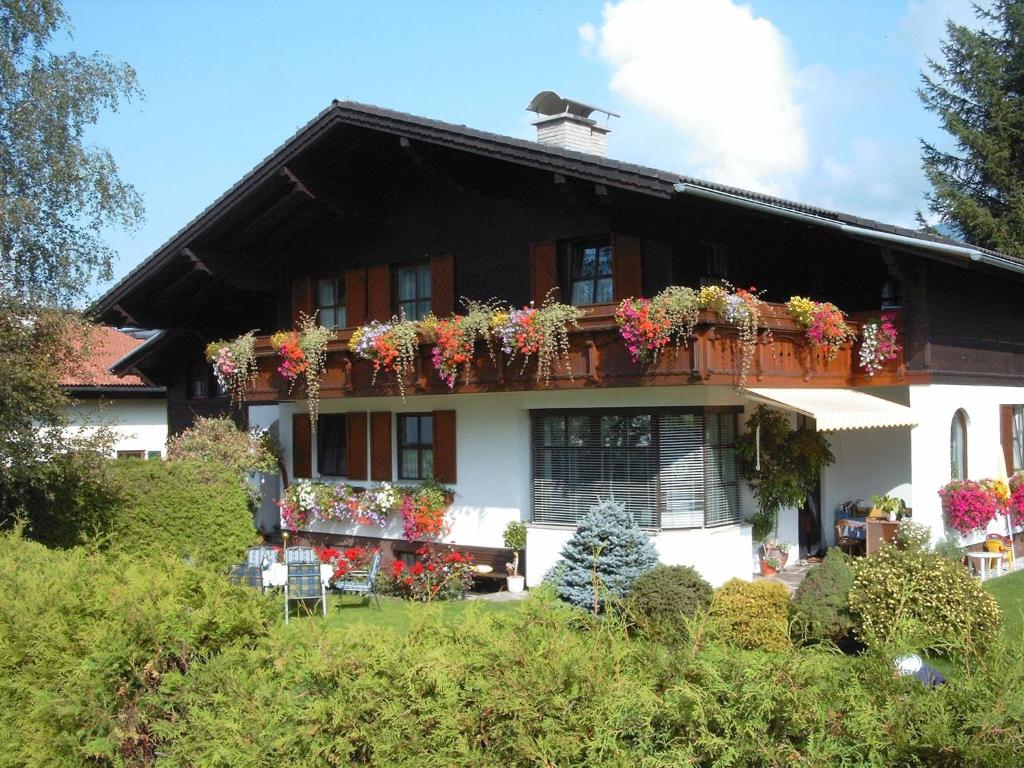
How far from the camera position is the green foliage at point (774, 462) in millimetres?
15258

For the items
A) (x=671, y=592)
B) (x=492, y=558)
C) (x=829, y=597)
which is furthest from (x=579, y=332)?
(x=829, y=597)

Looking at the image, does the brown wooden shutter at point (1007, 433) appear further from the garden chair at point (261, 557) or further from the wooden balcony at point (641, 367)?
the garden chair at point (261, 557)

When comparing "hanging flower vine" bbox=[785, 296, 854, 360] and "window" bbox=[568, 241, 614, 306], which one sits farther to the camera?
"window" bbox=[568, 241, 614, 306]

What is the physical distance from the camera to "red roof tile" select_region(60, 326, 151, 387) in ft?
46.3

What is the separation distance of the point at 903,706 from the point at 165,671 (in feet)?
14.6

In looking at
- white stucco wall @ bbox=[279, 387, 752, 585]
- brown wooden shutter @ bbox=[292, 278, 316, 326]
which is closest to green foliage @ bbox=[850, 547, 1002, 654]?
white stucco wall @ bbox=[279, 387, 752, 585]

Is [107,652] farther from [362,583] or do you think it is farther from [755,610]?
[362,583]

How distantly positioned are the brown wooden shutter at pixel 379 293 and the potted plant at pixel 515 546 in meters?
4.49

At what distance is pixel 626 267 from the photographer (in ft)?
48.6

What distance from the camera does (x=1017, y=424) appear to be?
18.6 m

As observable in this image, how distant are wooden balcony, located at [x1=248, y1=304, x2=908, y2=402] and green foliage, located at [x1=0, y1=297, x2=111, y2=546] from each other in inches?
159

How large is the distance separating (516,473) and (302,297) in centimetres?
611

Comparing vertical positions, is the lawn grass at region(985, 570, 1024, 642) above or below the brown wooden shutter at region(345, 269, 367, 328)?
below

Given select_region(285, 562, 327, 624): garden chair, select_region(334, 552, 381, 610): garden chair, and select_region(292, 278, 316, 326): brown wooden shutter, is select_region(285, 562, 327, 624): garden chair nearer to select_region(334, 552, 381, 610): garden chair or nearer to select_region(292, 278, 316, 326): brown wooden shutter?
select_region(334, 552, 381, 610): garden chair
